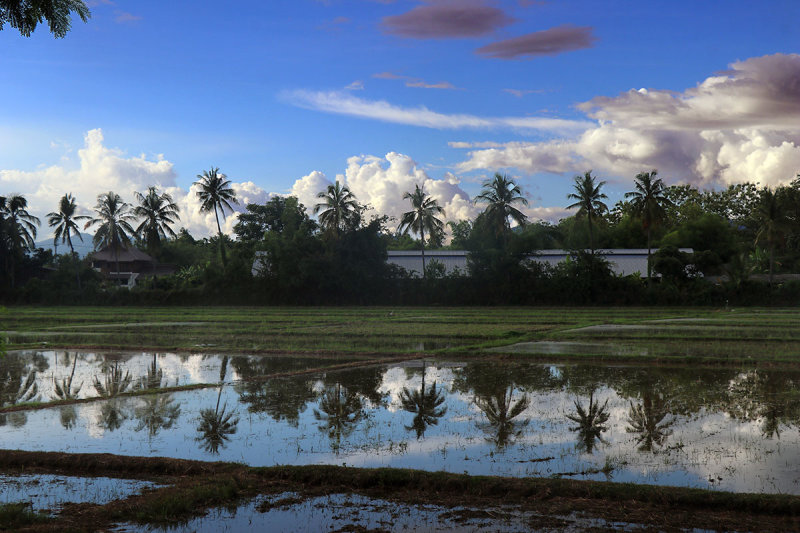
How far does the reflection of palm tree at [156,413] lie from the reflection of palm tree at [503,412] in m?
5.18

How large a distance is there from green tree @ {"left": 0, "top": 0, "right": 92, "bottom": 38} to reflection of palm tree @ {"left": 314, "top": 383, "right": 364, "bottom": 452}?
605 cm

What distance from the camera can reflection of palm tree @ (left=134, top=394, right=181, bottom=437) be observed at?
1102 cm

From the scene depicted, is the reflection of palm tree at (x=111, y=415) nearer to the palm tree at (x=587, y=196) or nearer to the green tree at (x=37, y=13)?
the green tree at (x=37, y=13)

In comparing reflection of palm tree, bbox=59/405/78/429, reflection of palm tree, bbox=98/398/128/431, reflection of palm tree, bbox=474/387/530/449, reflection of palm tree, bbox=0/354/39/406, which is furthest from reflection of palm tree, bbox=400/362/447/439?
reflection of palm tree, bbox=0/354/39/406

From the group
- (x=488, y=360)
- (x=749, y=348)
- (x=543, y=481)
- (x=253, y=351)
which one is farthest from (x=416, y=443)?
(x=749, y=348)

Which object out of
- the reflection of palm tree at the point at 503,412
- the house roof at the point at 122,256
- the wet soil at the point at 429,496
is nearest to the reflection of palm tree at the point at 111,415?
the wet soil at the point at 429,496

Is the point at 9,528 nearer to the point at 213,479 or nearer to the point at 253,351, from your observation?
the point at 213,479

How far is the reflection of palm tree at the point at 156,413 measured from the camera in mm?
11023

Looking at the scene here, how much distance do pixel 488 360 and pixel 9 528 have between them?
13.7m

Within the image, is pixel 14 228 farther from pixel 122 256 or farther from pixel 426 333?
pixel 426 333

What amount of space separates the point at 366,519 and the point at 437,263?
45.4 metres

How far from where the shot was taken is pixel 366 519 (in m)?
6.71

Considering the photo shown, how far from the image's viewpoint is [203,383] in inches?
607

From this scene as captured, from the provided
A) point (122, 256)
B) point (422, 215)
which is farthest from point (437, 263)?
point (122, 256)
